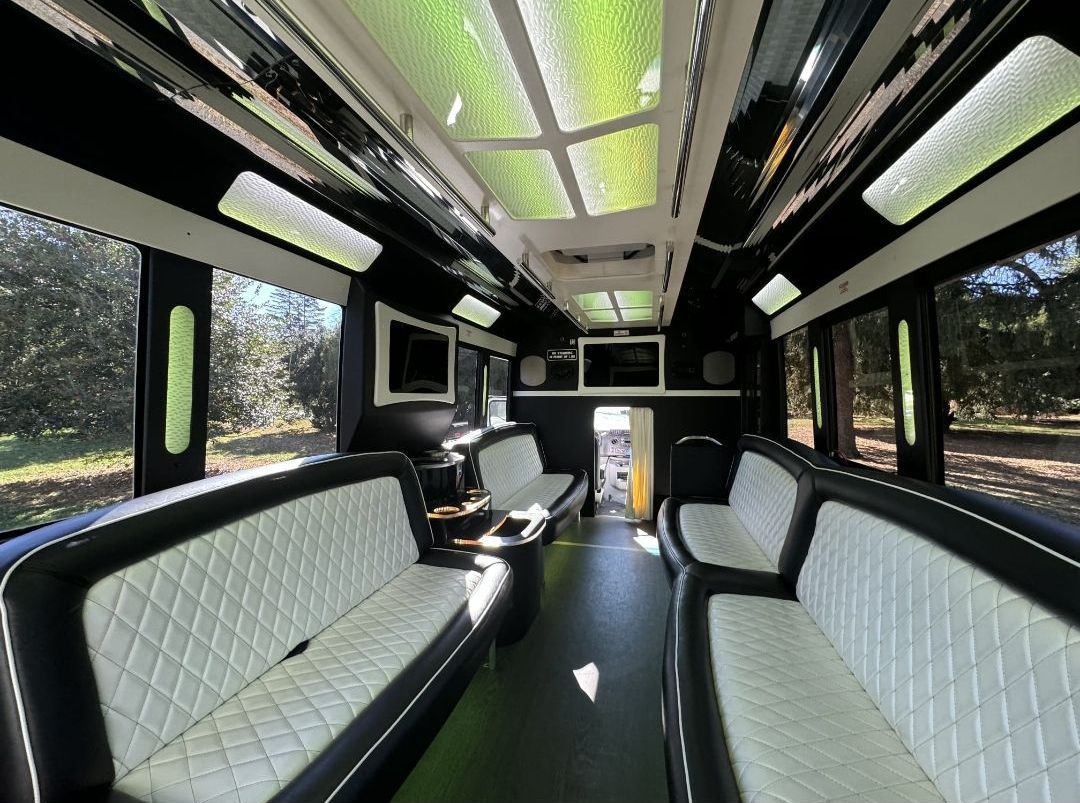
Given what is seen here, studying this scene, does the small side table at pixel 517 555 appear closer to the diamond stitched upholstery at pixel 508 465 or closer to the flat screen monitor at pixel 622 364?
the diamond stitched upholstery at pixel 508 465

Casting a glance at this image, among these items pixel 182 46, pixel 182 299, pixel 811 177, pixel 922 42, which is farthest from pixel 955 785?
pixel 182 299

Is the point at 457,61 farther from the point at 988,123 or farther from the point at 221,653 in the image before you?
the point at 221,653

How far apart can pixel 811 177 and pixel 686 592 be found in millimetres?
1907

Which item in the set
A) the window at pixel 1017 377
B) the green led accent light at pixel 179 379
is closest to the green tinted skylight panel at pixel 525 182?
the green led accent light at pixel 179 379

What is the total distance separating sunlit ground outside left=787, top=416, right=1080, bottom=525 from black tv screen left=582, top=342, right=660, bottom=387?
337 centimetres

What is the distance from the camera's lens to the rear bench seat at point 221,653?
0.84m

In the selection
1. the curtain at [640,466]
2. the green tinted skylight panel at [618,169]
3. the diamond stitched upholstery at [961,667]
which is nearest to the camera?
the diamond stitched upholstery at [961,667]

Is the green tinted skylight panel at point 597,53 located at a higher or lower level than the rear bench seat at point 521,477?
higher

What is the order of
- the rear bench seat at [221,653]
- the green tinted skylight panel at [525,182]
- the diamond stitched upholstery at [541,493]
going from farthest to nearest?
the diamond stitched upholstery at [541,493], the green tinted skylight panel at [525,182], the rear bench seat at [221,653]

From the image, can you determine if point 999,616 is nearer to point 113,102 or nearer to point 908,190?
point 908,190

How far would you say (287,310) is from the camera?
2109 mm

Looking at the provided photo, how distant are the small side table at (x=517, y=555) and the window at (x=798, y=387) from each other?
2349 millimetres

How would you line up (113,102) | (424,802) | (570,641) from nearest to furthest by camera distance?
(113,102)
(424,802)
(570,641)

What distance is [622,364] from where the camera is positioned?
16.9 feet
